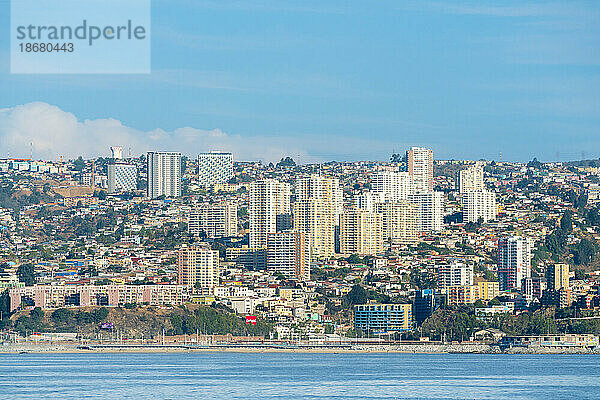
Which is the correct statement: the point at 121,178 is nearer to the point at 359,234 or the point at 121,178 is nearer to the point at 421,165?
the point at 421,165

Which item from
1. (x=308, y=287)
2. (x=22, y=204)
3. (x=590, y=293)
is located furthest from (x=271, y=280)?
(x=22, y=204)

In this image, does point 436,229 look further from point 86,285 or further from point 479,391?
point 479,391

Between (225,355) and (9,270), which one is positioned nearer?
(225,355)

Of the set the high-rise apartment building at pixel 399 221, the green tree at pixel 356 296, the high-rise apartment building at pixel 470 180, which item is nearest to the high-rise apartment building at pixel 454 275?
the green tree at pixel 356 296

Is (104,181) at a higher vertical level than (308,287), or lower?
higher

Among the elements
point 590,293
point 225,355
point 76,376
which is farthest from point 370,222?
point 76,376

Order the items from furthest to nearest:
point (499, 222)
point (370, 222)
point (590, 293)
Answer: point (499, 222)
point (370, 222)
point (590, 293)

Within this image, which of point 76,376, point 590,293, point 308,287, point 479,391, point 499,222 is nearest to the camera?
point 479,391
